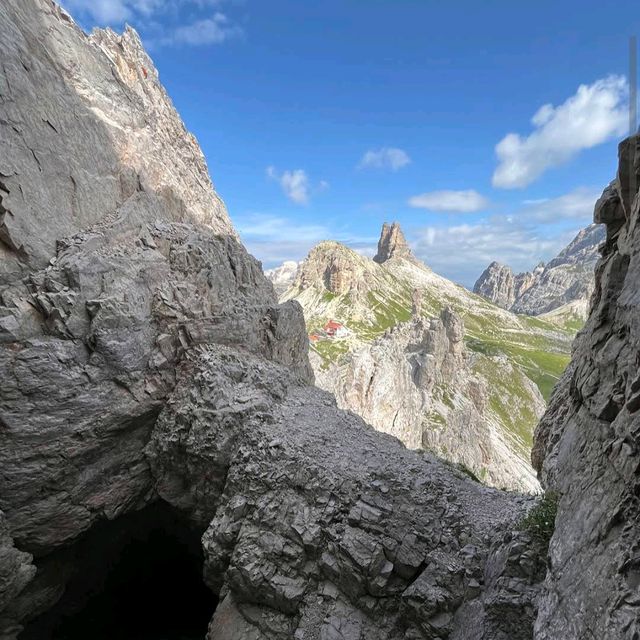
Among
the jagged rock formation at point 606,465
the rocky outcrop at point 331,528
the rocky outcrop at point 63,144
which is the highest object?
the rocky outcrop at point 63,144

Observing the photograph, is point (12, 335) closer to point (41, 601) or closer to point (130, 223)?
point (130, 223)

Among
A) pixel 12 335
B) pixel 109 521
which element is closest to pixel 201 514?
pixel 109 521

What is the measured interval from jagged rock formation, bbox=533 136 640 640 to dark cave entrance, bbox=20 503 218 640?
21.9 m

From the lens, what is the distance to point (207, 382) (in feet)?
78.3

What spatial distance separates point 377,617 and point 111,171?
2956 cm

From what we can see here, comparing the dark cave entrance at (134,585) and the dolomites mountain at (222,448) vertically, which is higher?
the dolomites mountain at (222,448)

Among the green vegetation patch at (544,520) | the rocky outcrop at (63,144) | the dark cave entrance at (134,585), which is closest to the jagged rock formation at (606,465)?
the green vegetation patch at (544,520)

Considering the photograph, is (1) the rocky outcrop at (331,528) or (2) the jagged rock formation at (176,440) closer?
(1) the rocky outcrop at (331,528)

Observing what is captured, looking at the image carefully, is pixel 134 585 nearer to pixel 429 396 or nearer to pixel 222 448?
pixel 222 448

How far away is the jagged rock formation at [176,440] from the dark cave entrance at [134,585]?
1033 mm

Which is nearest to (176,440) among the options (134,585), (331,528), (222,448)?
(222,448)

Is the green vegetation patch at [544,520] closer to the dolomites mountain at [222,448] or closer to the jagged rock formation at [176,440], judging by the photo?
the dolomites mountain at [222,448]

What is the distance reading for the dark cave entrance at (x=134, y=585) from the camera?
82.4 feet

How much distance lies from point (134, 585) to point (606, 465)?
108 feet
